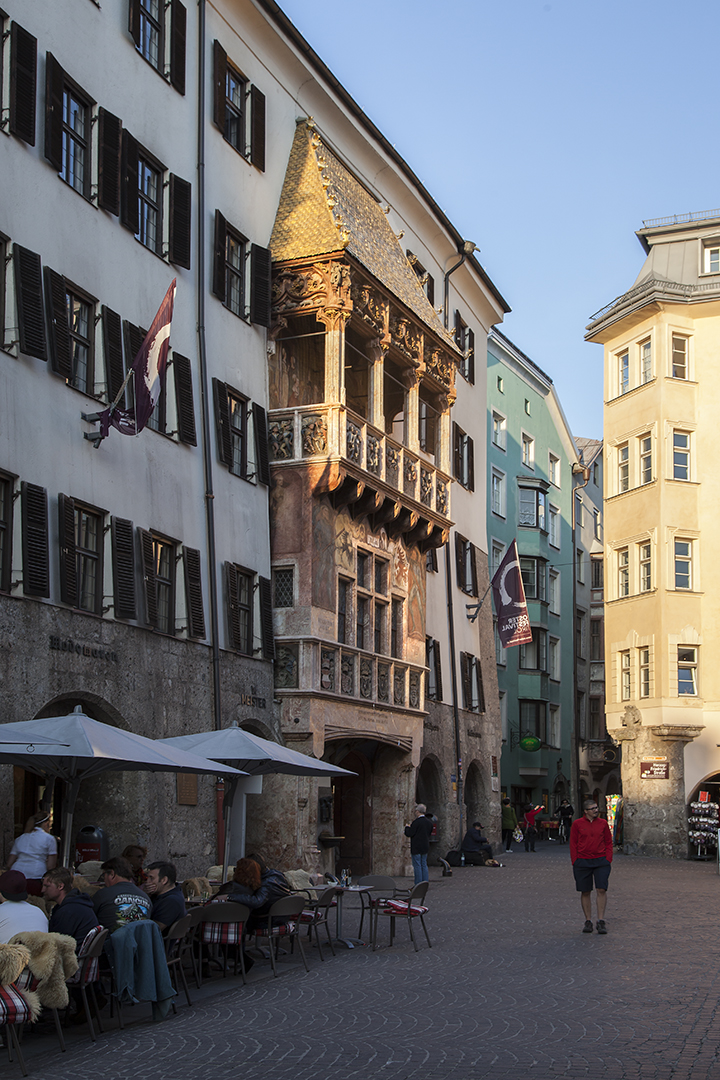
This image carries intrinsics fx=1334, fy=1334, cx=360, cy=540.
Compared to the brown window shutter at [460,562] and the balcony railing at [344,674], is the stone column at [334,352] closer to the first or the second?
the balcony railing at [344,674]

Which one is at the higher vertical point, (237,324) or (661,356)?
(661,356)

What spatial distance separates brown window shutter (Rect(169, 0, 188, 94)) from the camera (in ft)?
82.9

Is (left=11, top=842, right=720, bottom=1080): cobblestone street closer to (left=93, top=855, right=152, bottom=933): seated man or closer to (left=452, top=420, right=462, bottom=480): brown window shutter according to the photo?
(left=93, top=855, right=152, bottom=933): seated man

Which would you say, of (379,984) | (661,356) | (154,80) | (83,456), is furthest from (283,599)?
(661,356)

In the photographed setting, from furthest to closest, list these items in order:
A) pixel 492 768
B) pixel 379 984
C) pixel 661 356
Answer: pixel 661 356
pixel 492 768
pixel 379 984

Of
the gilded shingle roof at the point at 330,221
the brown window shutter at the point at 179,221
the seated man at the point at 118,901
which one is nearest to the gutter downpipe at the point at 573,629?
the gilded shingle roof at the point at 330,221

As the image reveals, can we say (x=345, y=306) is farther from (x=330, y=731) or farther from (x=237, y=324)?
(x=330, y=731)

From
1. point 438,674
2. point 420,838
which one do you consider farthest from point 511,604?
point 420,838

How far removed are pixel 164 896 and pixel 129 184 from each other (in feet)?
46.6

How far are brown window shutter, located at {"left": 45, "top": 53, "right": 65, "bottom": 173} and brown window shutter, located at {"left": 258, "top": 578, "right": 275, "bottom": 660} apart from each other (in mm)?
9666

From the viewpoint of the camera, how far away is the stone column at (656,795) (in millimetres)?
42438

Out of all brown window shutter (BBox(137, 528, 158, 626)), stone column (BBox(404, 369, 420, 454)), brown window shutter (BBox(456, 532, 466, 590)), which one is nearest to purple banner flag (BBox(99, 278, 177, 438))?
brown window shutter (BBox(137, 528, 158, 626))

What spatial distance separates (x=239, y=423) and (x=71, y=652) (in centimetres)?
843

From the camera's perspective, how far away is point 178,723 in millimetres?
23469
